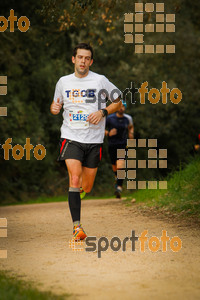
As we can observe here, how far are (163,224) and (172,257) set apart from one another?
9.22 ft

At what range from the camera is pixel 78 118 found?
7.76 meters

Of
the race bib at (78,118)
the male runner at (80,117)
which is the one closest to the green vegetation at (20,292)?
the male runner at (80,117)

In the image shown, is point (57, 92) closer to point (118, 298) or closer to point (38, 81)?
point (118, 298)

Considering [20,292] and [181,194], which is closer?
Answer: [20,292]

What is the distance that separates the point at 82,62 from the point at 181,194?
176 inches

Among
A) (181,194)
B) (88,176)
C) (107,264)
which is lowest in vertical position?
(107,264)

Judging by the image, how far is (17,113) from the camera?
72.8ft

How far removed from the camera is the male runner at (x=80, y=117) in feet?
25.4

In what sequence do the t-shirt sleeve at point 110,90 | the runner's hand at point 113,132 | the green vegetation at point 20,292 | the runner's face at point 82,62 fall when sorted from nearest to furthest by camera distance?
the green vegetation at point 20,292, the runner's face at point 82,62, the t-shirt sleeve at point 110,90, the runner's hand at point 113,132

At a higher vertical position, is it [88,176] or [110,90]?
[110,90]

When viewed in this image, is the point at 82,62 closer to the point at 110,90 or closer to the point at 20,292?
the point at 110,90

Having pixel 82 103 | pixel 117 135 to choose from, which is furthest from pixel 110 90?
pixel 117 135

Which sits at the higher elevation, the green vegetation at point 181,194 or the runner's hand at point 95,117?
the runner's hand at point 95,117

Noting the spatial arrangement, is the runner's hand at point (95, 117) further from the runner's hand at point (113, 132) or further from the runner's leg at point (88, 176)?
the runner's hand at point (113, 132)
